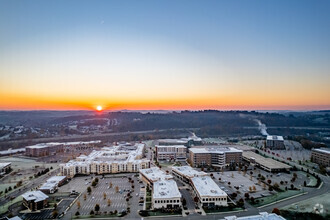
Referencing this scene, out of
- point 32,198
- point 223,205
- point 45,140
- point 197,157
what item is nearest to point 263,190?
point 223,205

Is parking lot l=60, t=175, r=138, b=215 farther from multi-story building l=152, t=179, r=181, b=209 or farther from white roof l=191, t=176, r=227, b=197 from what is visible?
white roof l=191, t=176, r=227, b=197

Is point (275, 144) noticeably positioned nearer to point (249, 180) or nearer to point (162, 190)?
point (249, 180)

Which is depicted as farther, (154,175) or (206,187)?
(154,175)

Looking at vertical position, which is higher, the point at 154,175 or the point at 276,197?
the point at 154,175

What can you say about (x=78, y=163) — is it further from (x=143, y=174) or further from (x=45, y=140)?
(x=45, y=140)

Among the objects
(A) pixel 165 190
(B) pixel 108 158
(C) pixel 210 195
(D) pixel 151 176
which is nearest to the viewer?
(C) pixel 210 195

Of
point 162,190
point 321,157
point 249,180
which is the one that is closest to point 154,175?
point 162,190

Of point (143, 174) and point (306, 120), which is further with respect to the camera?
point (306, 120)
